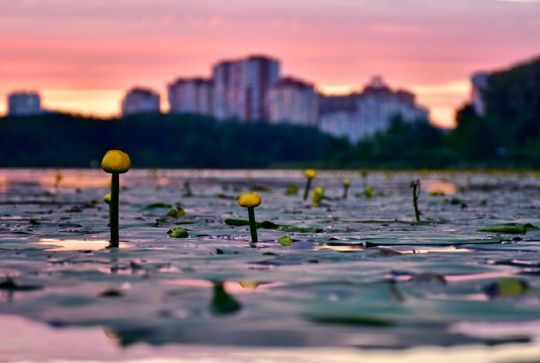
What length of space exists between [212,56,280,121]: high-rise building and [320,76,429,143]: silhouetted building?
19.1 m

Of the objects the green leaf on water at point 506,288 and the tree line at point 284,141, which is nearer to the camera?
the green leaf on water at point 506,288

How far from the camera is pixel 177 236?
6582 mm

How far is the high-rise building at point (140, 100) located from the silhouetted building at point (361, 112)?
3245 cm

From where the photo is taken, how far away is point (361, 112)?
630ft

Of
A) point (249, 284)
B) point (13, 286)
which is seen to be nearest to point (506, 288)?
point (249, 284)

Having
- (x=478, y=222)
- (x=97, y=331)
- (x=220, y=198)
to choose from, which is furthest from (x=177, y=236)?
(x=220, y=198)

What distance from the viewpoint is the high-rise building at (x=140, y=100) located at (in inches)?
6885

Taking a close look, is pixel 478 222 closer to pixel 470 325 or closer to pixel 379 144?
pixel 470 325

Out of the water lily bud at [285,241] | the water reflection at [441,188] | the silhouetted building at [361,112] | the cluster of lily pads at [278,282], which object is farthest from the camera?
the silhouetted building at [361,112]

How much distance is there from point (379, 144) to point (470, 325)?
287 ft

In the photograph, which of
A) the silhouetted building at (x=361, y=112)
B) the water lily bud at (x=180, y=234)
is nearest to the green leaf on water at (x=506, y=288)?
the water lily bud at (x=180, y=234)

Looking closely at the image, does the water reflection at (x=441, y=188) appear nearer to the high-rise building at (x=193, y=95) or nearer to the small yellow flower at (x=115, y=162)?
the small yellow flower at (x=115, y=162)

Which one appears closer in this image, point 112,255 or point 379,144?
point 112,255

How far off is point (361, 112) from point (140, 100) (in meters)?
44.1
